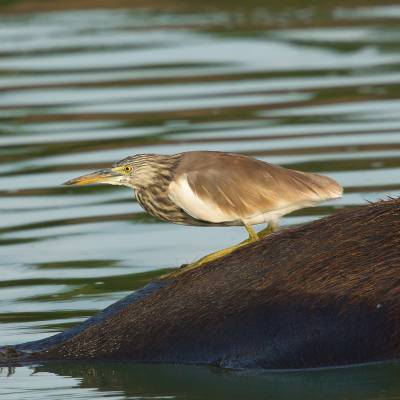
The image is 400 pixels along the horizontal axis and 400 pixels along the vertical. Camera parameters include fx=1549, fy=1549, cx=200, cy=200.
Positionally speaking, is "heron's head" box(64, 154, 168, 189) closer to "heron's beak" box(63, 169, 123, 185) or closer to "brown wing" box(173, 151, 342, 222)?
"heron's beak" box(63, 169, 123, 185)

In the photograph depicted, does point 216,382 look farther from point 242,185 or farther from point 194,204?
point 242,185

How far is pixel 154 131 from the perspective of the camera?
15.4 m

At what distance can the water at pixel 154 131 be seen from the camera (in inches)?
319

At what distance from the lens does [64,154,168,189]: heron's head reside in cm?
852

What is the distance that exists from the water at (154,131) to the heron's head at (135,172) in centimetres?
102

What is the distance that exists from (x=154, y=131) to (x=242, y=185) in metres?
7.11

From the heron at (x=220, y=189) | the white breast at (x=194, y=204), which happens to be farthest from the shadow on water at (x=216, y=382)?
the white breast at (x=194, y=204)

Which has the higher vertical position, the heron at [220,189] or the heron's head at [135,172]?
the heron's head at [135,172]

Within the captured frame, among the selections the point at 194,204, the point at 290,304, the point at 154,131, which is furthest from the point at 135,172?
the point at 154,131

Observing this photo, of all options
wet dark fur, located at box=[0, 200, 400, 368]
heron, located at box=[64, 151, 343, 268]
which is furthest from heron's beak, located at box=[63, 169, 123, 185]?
wet dark fur, located at box=[0, 200, 400, 368]

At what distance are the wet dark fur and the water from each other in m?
0.11

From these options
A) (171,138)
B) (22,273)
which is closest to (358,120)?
(171,138)

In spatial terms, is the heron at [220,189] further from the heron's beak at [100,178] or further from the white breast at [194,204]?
the heron's beak at [100,178]

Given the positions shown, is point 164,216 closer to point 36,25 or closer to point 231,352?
point 231,352
